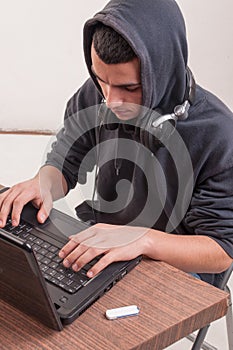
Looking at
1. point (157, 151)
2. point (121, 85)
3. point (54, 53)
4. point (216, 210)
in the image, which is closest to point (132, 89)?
point (121, 85)

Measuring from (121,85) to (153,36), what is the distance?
118 mm

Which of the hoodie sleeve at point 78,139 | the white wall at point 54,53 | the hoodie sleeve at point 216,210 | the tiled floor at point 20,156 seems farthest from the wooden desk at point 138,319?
the white wall at point 54,53

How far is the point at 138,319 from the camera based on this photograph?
2.75ft

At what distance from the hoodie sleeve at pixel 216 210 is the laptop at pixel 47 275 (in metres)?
0.22

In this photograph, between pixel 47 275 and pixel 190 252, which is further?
pixel 190 252

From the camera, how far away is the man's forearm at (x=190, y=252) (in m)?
1.02

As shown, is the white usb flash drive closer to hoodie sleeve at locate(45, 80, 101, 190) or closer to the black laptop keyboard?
the black laptop keyboard

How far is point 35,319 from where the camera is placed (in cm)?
83

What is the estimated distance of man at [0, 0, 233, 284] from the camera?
3.38 feet

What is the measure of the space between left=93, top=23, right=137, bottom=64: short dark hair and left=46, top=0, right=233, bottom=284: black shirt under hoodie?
0.09 ft

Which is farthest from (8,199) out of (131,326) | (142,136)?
(131,326)

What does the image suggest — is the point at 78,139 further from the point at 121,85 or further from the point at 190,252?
the point at 190,252

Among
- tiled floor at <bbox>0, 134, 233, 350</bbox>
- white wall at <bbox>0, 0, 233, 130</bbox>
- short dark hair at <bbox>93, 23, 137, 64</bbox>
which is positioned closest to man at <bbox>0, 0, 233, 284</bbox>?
short dark hair at <bbox>93, 23, 137, 64</bbox>

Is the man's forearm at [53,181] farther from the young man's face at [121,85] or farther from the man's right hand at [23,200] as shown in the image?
the young man's face at [121,85]
